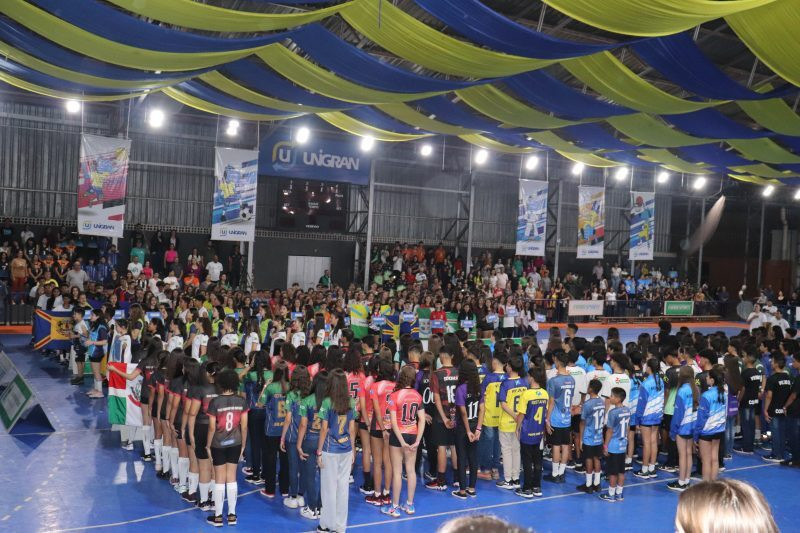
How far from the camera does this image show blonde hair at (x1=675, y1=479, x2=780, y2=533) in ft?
4.88

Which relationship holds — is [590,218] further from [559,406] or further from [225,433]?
[225,433]

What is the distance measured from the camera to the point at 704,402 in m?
9.12

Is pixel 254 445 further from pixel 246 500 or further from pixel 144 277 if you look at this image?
pixel 144 277

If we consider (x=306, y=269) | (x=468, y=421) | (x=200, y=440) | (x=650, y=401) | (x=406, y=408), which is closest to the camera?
(x=200, y=440)

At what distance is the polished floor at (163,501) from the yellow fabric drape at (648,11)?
6264 millimetres

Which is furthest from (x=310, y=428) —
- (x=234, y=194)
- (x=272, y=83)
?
(x=234, y=194)

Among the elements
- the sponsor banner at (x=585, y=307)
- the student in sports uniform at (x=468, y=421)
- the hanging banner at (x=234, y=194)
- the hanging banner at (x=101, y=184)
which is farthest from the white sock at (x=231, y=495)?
the sponsor banner at (x=585, y=307)

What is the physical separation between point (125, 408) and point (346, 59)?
6616 millimetres

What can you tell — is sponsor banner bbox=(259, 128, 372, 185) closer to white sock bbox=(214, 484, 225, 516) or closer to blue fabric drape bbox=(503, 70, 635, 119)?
blue fabric drape bbox=(503, 70, 635, 119)

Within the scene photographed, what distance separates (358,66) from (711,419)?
310 inches

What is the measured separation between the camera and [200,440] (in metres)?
7.32

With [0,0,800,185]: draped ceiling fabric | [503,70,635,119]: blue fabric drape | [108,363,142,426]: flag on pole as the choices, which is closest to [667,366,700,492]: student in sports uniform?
[0,0,800,185]: draped ceiling fabric

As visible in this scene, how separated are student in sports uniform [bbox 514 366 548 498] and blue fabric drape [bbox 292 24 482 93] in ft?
20.4

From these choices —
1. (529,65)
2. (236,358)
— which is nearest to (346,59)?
(529,65)
